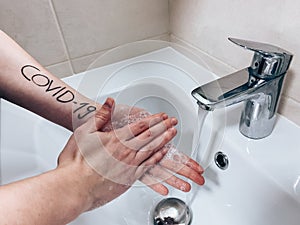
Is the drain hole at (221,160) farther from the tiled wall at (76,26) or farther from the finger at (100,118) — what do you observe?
the tiled wall at (76,26)

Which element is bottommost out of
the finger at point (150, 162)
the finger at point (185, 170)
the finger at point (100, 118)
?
the finger at point (185, 170)

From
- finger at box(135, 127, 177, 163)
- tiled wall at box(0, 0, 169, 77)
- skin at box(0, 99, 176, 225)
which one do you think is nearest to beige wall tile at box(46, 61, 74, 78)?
tiled wall at box(0, 0, 169, 77)

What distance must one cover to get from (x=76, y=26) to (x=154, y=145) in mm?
278

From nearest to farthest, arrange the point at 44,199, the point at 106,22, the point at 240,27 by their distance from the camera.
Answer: the point at 44,199 → the point at 240,27 → the point at 106,22

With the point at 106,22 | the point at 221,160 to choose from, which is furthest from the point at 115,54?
the point at 221,160

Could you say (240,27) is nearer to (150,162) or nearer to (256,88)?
(256,88)

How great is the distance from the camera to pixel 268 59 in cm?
31

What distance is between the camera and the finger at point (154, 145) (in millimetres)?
374

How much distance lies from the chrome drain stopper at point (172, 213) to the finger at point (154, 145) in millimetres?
114

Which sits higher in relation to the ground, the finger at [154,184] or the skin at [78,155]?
the skin at [78,155]

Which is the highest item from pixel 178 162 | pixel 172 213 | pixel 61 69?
pixel 61 69

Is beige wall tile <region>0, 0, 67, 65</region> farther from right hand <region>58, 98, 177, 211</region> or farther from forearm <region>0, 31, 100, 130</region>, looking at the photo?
right hand <region>58, 98, 177, 211</region>

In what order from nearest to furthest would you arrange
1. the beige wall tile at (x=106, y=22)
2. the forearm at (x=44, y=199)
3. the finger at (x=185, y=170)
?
the forearm at (x=44, y=199)
the finger at (x=185, y=170)
the beige wall tile at (x=106, y=22)

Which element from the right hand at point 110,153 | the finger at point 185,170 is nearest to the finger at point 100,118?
the right hand at point 110,153
